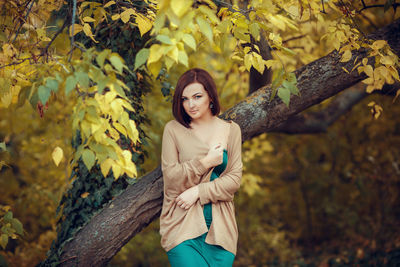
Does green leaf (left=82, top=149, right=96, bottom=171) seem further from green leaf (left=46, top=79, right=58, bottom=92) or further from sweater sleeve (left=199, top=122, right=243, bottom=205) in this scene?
sweater sleeve (left=199, top=122, right=243, bottom=205)

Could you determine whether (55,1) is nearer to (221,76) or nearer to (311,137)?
(221,76)

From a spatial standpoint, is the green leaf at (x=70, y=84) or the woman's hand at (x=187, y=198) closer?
the green leaf at (x=70, y=84)

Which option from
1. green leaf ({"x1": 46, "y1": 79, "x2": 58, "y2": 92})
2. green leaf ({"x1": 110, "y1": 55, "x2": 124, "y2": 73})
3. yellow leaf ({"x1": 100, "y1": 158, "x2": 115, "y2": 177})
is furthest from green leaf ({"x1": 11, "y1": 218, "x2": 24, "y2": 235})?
green leaf ({"x1": 110, "y1": 55, "x2": 124, "y2": 73})

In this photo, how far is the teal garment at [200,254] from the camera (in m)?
2.42

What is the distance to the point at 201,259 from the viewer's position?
245 centimetres

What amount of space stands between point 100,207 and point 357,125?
5772mm

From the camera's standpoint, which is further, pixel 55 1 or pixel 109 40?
pixel 109 40

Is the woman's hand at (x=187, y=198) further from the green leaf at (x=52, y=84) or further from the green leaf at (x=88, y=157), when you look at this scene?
the green leaf at (x=52, y=84)

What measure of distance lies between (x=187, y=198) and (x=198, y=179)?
16cm

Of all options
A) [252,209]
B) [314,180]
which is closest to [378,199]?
[314,180]

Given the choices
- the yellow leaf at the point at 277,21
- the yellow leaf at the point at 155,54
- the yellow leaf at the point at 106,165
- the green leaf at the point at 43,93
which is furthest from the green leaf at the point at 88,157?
the yellow leaf at the point at 277,21

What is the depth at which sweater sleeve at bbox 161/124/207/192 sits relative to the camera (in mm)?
2463

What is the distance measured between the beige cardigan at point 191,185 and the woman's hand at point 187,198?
0.04 m

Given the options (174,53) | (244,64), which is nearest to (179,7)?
(174,53)
